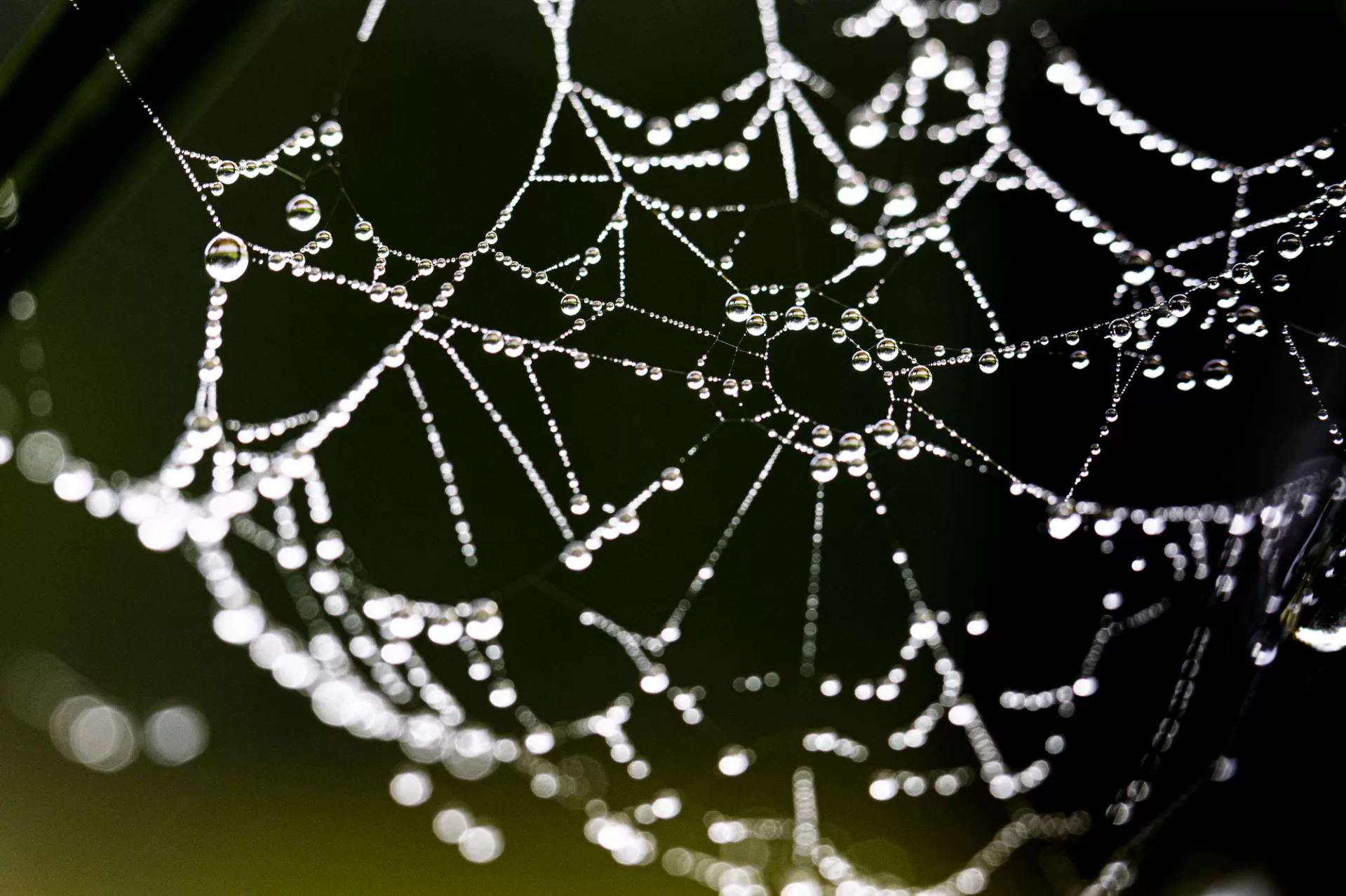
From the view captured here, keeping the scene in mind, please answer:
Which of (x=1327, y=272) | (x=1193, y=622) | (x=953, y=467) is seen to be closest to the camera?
(x=1327, y=272)

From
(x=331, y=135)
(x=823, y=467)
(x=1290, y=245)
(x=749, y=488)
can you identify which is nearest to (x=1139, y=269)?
(x=1290, y=245)

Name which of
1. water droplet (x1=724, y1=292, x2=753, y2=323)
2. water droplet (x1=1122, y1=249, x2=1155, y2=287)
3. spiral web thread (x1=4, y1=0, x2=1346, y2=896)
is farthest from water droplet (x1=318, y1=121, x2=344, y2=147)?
water droplet (x1=1122, y1=249, x2=1155, y2=287)

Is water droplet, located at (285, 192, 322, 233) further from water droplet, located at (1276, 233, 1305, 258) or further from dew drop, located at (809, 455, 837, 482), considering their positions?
water droplet, located at (1276, 233, 1305, 258)

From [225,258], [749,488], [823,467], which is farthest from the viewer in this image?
[749,488]

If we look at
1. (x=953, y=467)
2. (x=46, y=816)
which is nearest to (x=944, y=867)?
(x=953, y=467)

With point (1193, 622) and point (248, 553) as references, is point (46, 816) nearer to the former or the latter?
point (248, 553)

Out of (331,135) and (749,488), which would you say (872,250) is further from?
(749,488)
